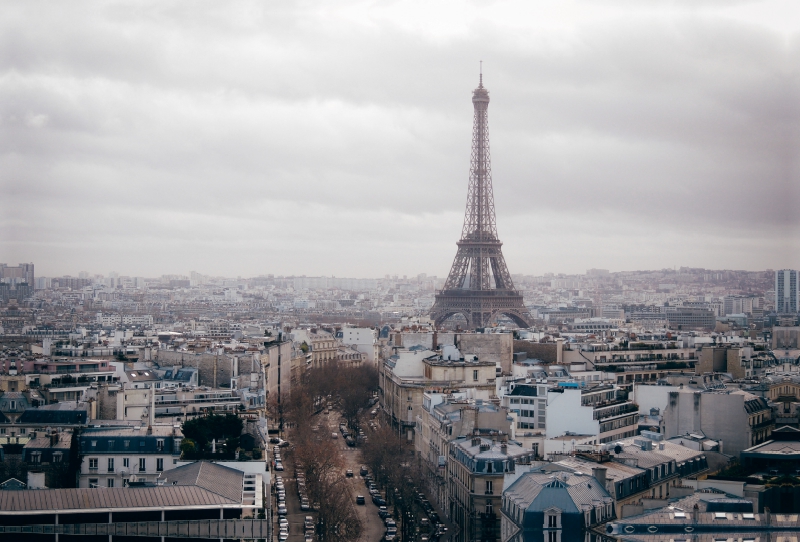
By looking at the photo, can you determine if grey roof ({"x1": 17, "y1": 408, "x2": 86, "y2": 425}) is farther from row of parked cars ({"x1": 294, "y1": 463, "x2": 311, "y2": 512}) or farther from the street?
row of parked cars ({"x1": 294, "y1": 463, "x2": 311, "y2": 512})

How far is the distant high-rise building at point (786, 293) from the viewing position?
8443 centimetres

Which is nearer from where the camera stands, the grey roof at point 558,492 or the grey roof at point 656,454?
the grey roof at point 558,492

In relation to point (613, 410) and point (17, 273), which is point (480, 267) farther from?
point (613, 410)

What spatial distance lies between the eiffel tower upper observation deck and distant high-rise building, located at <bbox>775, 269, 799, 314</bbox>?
15.9m

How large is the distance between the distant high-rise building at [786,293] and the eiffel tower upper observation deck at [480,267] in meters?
15.9

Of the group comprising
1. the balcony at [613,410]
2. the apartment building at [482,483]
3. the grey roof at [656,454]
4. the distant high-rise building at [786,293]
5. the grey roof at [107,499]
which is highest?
the distant high-rise building at [786,293]

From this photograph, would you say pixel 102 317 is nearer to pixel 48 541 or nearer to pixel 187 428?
pixel 187 428

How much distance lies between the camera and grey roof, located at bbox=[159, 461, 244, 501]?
869 inches

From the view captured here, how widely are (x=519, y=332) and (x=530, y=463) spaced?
33121 mm

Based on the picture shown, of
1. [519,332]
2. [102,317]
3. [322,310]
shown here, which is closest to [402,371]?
[519,332]

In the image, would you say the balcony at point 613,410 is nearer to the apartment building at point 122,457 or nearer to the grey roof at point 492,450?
the grey roof at point 492,450

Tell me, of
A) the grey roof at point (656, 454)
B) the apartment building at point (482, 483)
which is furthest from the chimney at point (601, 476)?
the apartment building at point (482, 483)

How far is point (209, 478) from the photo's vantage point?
22859mm

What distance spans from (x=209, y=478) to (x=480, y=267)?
205 ft
